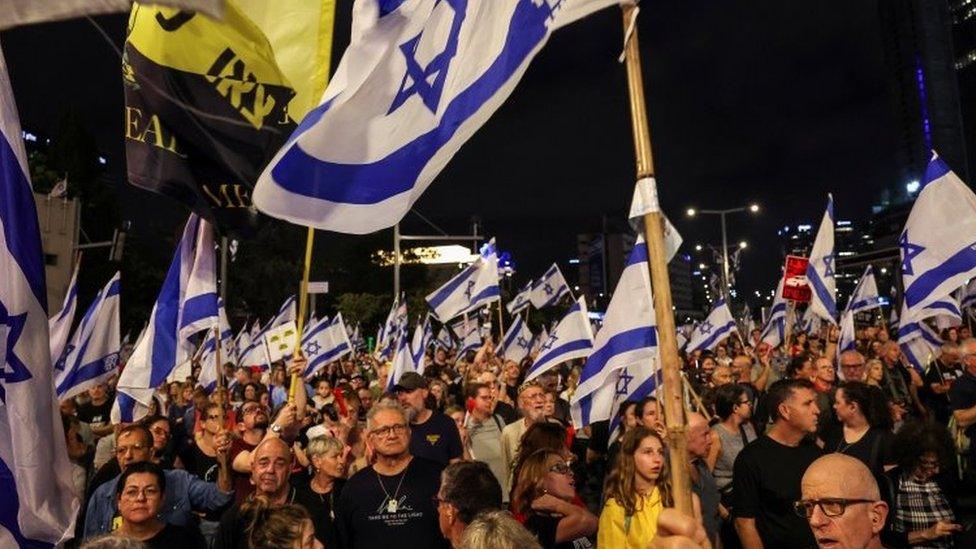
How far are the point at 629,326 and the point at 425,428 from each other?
2.26m

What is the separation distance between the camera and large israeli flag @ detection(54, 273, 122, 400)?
8320 millimetres

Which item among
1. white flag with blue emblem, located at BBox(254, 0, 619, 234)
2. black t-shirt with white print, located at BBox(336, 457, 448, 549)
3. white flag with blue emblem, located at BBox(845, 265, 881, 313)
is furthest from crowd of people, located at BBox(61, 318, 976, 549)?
white flag with blue emblem, located at BBox(845, 265, 881, 313)

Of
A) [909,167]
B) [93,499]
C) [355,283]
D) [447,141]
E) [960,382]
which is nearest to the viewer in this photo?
[447,141]

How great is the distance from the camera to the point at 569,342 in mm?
11469

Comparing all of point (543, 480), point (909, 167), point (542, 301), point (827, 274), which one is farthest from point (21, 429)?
point (909, 167)

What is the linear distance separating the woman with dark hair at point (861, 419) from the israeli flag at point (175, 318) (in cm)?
514

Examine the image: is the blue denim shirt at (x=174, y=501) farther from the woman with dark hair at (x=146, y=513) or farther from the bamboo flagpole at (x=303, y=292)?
the bamboo flagpole at (x=303, y=292)

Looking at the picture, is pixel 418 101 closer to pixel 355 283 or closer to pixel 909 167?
pixel 355 283

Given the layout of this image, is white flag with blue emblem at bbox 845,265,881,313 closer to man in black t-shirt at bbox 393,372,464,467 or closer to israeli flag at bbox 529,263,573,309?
israeli flag at bbox 529,263,573,309

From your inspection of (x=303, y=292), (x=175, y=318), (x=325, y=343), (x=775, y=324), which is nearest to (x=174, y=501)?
(x=303, y=292)

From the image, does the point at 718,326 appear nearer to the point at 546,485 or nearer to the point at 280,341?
the point at 280,341

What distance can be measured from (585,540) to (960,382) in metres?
5.07

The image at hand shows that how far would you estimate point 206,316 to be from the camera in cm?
674

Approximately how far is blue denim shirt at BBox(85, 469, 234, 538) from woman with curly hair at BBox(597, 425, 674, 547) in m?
2.85
